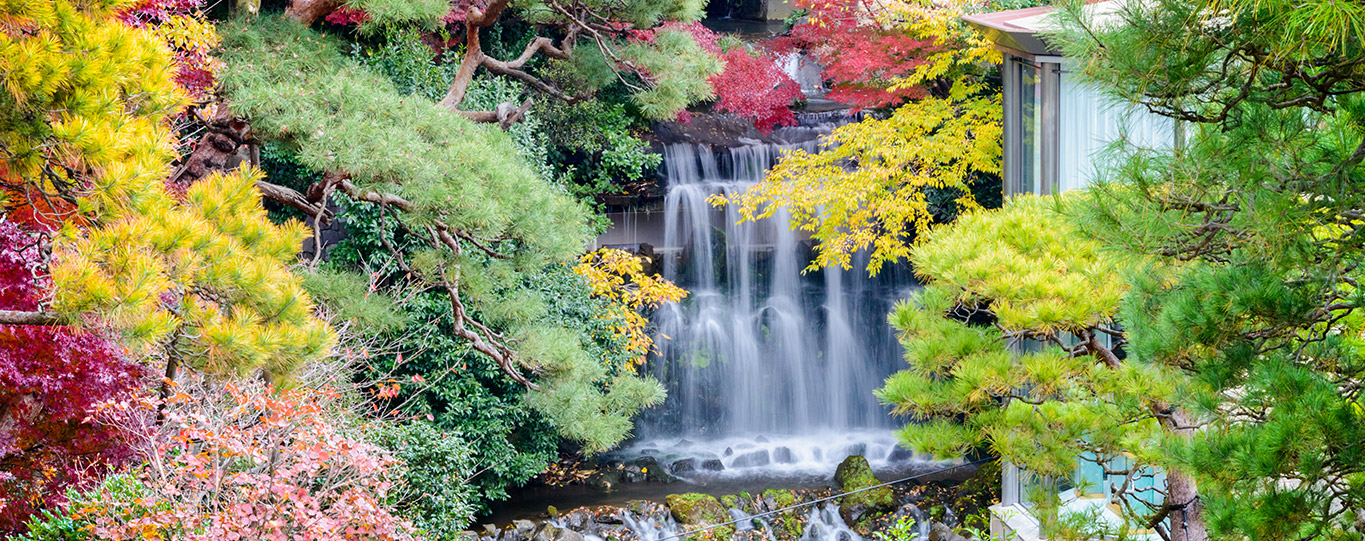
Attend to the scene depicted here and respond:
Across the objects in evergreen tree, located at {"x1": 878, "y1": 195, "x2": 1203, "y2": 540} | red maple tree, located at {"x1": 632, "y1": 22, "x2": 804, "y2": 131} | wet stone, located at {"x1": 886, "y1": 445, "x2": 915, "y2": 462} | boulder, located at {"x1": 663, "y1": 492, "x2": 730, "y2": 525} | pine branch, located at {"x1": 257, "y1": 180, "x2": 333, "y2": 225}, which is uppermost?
red maple tree, located at {"x1": 632, "y1": 22, "x2": 804, "y2": 131}

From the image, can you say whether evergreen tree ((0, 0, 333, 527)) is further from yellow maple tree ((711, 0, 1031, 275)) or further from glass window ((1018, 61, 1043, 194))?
yellow maple tree ((711, 0, 1031, 275))

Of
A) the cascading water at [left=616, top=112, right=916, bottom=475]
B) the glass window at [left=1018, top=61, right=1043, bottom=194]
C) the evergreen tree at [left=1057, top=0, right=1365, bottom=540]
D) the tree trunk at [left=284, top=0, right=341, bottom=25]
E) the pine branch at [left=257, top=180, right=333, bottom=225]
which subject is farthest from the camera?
the cascading water at [left=616, top=112, right=916, bottom=475]

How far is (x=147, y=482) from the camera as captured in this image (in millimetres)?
5109

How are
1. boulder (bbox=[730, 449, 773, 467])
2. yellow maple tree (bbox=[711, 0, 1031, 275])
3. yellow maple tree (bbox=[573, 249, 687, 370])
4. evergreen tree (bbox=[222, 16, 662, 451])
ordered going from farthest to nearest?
boulder (bbox=[730, 449, 773, 467]) < yellow maple tree (bbox=[573, 249, 687, 370]) < yellow maple tree (bbox=[711, 0, 1031, 275]) < evergreen tree (bbox=[222, 16, 662, 451])

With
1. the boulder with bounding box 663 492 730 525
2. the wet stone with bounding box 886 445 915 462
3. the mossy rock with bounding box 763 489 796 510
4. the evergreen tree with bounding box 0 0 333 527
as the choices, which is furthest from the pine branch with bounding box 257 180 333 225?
the wet stone with bounding box 886 445 915 462

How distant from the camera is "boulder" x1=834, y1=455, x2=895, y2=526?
9180 millimetres

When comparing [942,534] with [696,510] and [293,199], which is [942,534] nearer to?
[696,510]

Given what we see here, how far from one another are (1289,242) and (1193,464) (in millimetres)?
627

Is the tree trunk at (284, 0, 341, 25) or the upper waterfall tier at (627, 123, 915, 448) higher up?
the tree trunk at (284, 0, 341, 25)

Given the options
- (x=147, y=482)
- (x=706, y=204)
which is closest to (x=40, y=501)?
(x=147, y=482)

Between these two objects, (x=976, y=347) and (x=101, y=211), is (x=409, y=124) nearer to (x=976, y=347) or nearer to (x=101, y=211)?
(x=101, y=211)

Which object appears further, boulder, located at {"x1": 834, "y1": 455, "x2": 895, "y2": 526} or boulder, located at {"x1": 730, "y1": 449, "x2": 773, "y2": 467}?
boulder, located at {"x1": 730, "y1": 449, "x2": 773, "y2": 467}

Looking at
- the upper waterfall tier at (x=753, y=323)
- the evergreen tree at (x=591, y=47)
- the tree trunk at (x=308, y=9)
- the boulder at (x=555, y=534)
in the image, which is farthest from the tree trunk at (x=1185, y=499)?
the tree trunk at (x=308, y=9)

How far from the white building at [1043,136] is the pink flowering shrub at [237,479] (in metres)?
4.25
